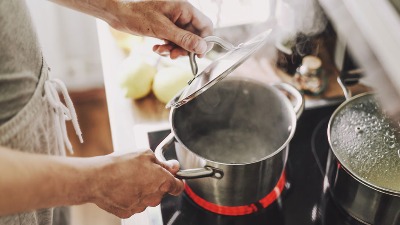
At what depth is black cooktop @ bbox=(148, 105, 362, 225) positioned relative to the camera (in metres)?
0.87

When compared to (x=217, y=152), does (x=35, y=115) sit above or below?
above

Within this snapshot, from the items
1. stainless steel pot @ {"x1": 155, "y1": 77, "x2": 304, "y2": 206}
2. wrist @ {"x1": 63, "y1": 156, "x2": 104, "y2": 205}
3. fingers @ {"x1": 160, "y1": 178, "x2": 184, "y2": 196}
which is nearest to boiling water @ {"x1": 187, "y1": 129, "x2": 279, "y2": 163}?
stainless steel pot @ {"x1": 155, "y1": 77, "x2": 304, "y2": 206}

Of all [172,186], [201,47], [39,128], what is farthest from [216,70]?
[39,128]

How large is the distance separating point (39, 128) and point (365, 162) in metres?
0.57

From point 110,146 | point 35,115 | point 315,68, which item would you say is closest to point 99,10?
point 35,115

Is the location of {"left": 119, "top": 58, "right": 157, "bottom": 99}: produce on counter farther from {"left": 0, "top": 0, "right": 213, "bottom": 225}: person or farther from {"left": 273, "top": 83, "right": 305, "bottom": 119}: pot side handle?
{"left": 273, "top": 83, "right": 305, "bottom": 119}: pot side handle

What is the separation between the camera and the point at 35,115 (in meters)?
0.81

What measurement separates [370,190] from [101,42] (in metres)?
0.77

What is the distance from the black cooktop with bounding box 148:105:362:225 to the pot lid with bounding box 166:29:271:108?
0.71 ft

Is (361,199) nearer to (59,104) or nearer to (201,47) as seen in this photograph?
(201,47)

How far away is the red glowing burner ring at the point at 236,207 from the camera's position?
88cm

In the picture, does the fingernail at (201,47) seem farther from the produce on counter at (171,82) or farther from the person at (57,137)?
the produce on counter at (171,82)

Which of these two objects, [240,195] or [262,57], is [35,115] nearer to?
[240,195]

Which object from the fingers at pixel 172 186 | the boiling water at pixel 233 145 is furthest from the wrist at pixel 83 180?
the boiling water at pixel 233 145
